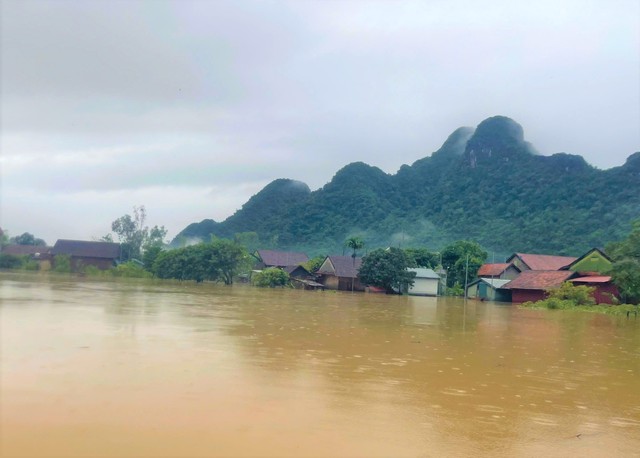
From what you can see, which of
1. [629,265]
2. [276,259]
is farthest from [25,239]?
[629,265]

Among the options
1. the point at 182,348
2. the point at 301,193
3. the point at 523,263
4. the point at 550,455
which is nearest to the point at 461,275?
the point at 523,263

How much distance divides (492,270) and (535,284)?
1340cm

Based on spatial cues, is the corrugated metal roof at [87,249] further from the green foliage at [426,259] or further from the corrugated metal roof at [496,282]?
the corrugated metal roof at [496,282]

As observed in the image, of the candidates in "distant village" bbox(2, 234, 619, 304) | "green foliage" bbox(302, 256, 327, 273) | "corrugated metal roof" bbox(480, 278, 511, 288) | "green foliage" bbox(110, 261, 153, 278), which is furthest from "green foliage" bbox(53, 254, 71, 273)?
"corrugated metal roof" bbox(480, 278, 511, 288)

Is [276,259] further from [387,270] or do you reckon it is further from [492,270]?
[492,270]

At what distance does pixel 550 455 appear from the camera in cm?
583

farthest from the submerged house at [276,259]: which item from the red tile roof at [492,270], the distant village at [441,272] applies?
the red tile roof at [492,270]

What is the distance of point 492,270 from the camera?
56719 millimetres

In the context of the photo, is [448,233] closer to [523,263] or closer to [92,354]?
[523,263]

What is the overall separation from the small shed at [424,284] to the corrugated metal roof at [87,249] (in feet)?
139

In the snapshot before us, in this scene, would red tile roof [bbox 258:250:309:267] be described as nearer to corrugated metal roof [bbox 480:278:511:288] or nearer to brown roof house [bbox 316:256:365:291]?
brown roof house [bbox 316:256:365:291]

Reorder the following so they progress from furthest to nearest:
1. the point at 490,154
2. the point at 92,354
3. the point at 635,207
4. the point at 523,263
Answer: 1. the point at 490,154
2. the point at 635,207
3. the point at 523,263
4. the point at 92,354

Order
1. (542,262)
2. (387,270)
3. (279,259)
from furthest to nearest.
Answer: (279,259)
(542,262)
(387,270)

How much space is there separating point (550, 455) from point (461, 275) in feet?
183
